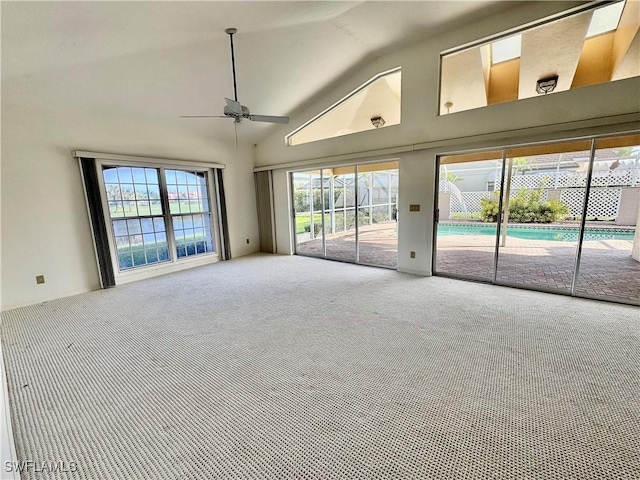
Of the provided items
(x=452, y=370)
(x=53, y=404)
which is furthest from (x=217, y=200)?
(x=452, y=370)

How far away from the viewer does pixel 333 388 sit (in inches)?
78.8

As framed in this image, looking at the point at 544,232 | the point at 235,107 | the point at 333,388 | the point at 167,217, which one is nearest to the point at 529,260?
the point at 544,232

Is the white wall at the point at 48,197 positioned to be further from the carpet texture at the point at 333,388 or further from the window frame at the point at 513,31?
the window frame at the point at 513,31

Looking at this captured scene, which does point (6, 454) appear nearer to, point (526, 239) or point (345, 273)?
point (345, 273)

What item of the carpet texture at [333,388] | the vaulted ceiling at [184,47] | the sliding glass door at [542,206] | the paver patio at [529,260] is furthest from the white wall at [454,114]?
the carpet texture at [333,388]

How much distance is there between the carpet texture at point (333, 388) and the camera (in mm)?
1459

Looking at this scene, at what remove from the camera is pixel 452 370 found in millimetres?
2154

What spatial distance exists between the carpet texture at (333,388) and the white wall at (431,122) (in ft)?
5.70

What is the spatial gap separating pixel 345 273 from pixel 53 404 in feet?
12.5

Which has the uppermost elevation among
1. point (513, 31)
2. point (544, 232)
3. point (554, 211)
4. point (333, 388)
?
point (513, 31)

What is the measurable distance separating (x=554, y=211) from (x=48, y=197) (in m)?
8.23

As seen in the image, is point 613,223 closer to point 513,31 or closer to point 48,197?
point 513,31

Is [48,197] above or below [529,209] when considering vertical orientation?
above

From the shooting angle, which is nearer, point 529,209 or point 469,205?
point 529,209
